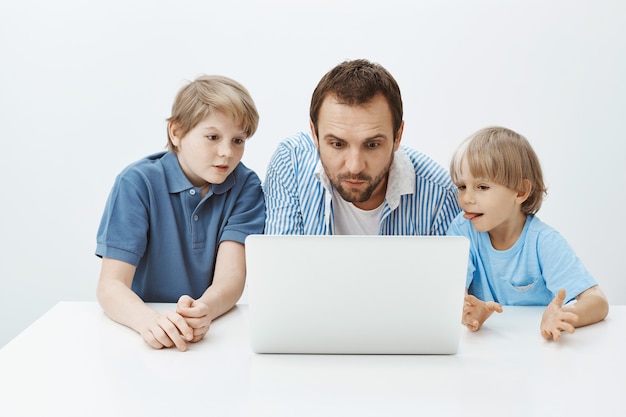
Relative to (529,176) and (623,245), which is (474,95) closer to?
(623,245)

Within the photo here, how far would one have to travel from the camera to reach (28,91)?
356 centimetres

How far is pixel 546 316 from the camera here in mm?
1438

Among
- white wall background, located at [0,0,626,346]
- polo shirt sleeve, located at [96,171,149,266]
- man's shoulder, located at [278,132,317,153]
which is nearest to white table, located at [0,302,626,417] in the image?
polo shirt sleeve, located at [96,171,149,266]

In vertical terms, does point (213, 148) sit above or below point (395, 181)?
above

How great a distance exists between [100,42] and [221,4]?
642 mm

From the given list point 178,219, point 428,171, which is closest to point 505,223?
point 428,171

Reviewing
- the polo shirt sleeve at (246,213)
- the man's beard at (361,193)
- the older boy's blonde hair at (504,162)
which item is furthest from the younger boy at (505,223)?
the polo shirt sleeve at (246,213)

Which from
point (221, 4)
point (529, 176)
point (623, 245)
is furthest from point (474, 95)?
point (529, 176)

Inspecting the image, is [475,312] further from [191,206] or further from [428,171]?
[191,206]

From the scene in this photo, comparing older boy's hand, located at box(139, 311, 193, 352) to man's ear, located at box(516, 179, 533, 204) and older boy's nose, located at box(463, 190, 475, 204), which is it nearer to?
older boy's nose, located at box(463, 190, 475, 204)

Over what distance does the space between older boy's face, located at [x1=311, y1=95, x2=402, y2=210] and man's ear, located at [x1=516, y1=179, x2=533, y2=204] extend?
0.36 m

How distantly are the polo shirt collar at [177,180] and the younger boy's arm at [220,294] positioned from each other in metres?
0.16

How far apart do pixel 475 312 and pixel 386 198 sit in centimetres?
62

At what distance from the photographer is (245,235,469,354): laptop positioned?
3.94 feet
